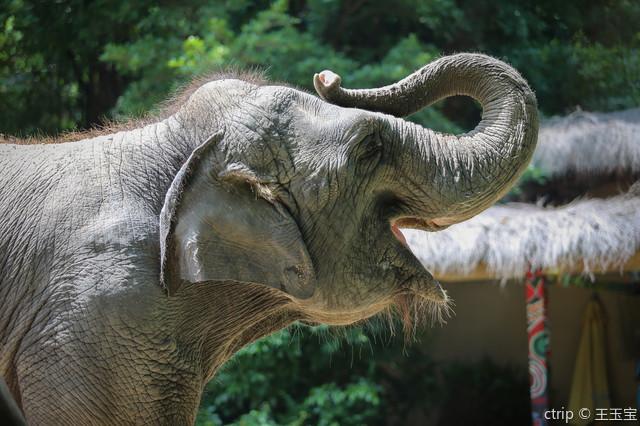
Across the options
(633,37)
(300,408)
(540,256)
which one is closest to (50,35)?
(300,408)

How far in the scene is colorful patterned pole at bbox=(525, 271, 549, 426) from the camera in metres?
7.80

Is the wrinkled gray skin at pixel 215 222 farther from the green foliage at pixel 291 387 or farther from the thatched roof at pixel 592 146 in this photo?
the thatched roof at pixel 592 146

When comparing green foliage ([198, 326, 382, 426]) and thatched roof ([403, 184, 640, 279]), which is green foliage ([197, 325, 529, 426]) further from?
thatched roof ([403, 184, 640, 279])

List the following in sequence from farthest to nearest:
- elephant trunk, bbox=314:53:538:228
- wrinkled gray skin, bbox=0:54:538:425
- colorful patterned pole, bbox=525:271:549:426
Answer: colorful patterned pole, bbox=525:271:549:426 < elephant trunk, bbox=314:53:538:228 < wrinkled gray skin, bbox=0:54:538:425

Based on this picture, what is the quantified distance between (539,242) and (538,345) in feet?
4.18

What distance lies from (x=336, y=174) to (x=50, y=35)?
7.21m

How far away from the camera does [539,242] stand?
6988 mm

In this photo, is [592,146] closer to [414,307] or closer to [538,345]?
[538,345]

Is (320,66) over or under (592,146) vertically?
over

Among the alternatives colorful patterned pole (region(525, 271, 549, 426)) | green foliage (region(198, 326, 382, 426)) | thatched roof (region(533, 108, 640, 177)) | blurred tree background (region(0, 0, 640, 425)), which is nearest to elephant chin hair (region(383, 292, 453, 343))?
blurred tree background (region(0, 0, 640, 425))

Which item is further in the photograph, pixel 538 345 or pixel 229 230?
pixel 538 345

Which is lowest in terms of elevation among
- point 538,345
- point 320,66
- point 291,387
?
point 291,387

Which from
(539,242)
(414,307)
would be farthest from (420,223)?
(539,242)

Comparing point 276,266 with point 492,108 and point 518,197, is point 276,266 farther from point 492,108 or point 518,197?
point 518,197
